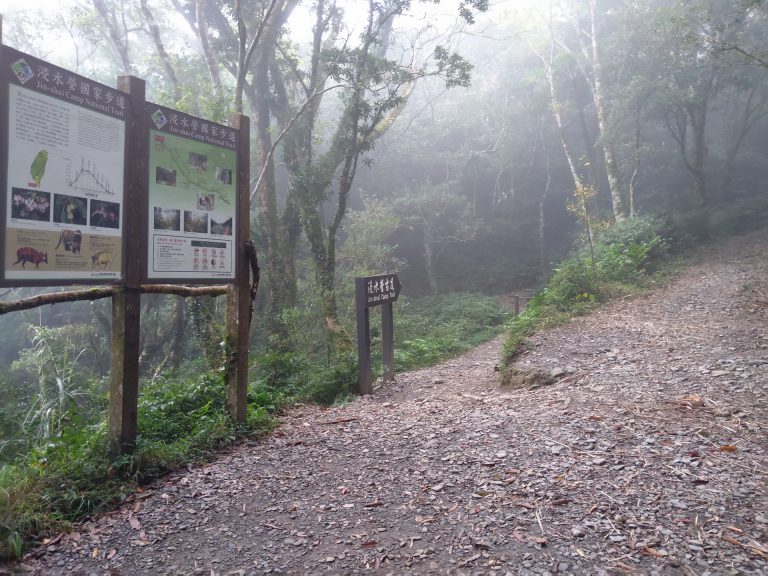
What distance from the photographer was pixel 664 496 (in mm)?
3303

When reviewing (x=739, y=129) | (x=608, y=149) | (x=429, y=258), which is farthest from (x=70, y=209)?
(x=739, y=129)

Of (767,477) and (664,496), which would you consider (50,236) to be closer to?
(664,496)

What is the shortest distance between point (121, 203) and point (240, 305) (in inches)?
57.1

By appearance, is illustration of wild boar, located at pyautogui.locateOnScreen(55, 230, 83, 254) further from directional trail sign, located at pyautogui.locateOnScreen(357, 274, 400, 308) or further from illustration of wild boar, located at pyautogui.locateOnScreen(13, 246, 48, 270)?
directional trail sign, located at pyautogui.locateOnScreen(357, 274, 400, 308)

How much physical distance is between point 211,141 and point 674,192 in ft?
77.2

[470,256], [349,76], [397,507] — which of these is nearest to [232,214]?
[397,507]

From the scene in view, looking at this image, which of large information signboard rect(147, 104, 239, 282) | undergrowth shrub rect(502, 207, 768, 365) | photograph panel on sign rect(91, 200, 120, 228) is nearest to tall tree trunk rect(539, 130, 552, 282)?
undergrowth shrub rect(502, 207, 768, 365)

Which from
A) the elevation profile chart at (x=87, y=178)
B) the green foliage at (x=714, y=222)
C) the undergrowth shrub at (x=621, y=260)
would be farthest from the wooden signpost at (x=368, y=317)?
the green foliage at (x=714, y=222)

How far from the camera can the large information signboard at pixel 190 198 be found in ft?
13.9

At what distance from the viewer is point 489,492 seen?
139 inches

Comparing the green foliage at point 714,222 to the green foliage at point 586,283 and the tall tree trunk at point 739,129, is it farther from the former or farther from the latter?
the green foliage at point 586,283

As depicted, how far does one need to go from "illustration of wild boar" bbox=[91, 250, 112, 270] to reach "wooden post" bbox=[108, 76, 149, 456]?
5.7 inches

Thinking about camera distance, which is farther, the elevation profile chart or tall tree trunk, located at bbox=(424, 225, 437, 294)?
tall tree trunk, located at bbox=(424, 225, 437, 294)

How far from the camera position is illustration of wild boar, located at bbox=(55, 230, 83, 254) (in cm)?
353
